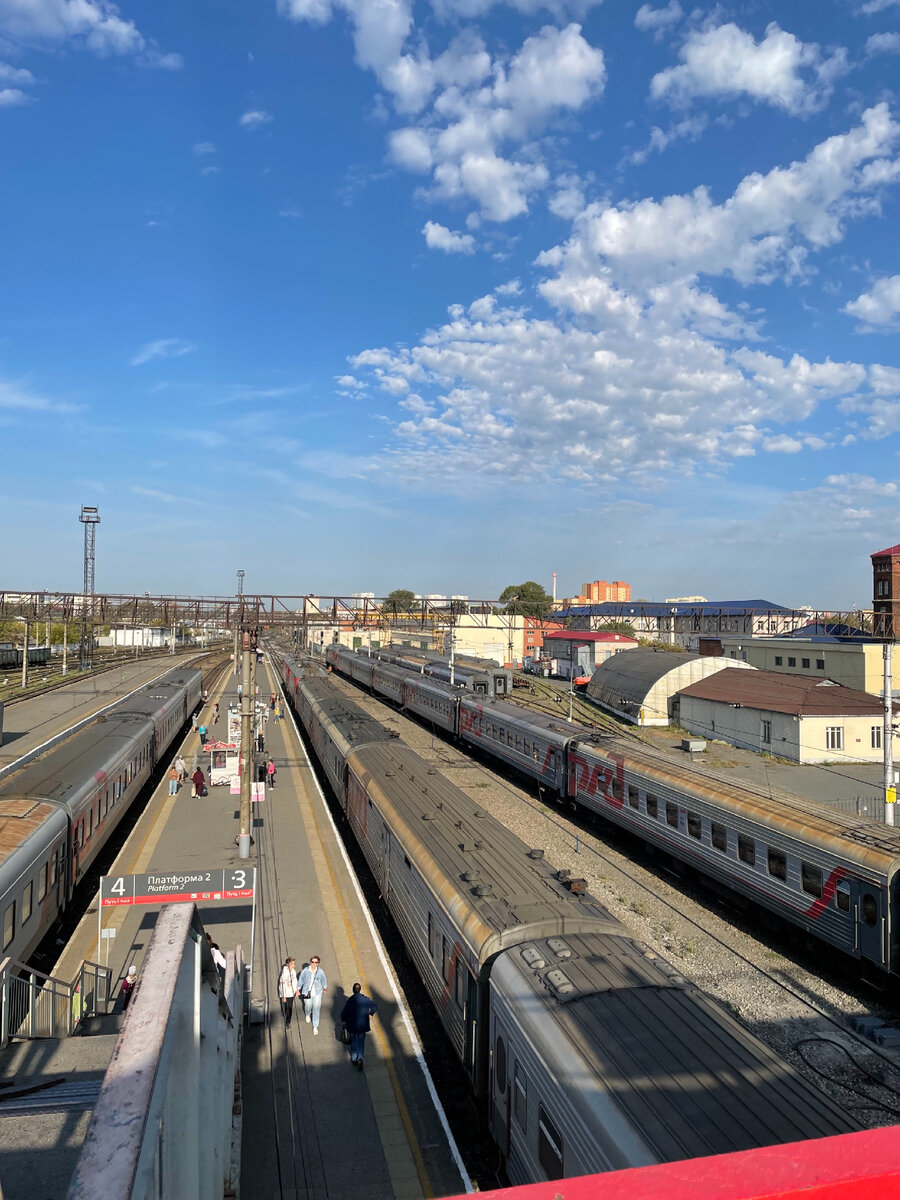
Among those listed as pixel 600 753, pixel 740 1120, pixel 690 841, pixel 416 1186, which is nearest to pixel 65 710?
pixel 600 753

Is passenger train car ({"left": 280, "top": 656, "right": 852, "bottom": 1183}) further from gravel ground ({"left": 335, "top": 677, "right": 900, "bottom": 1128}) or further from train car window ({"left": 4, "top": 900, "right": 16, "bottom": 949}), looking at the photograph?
train car window ({"left": 4, "top": 900, "right": 16, "bottom": 949})

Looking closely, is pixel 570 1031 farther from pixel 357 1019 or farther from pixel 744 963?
pixel 744 963

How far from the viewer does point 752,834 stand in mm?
15070

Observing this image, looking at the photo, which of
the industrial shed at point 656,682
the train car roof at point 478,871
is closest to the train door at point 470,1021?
the train car roof at point 478,871

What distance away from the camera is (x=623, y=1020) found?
6793 mm

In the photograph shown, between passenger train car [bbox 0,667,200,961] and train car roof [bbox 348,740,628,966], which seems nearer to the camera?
train car roof [bbox 348,740,628,966]

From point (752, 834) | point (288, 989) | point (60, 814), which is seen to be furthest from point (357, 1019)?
point (752, 834)

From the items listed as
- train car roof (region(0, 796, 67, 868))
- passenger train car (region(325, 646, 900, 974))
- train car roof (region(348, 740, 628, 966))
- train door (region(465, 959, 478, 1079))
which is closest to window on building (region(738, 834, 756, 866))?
passenger train car (region(325, 646, 900, 974))

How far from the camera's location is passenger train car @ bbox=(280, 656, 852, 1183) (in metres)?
5.61

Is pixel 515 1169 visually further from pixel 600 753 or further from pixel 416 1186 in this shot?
pixel 600 753

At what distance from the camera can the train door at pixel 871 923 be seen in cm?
1198

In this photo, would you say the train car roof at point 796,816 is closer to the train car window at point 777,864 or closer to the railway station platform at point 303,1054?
the train car window at point 777,864

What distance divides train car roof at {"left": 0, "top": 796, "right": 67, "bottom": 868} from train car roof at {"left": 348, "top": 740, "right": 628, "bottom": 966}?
651cm

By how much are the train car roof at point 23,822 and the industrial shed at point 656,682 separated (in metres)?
36.2
